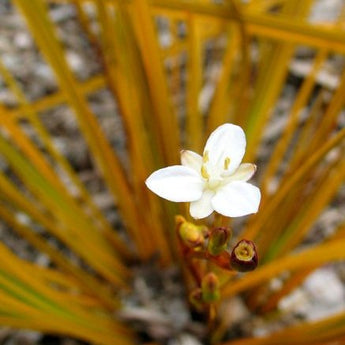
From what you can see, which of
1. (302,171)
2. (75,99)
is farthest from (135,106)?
(302,171)

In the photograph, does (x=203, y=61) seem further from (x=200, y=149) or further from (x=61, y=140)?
(x=200, y=149)

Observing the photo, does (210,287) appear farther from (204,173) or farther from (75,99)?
(75,99)

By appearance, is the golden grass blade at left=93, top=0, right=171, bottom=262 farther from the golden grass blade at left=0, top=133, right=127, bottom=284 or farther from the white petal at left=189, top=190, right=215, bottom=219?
the white petal at left=189, top=190, right=215, bottom=219

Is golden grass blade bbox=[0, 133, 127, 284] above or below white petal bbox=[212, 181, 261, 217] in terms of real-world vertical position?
above

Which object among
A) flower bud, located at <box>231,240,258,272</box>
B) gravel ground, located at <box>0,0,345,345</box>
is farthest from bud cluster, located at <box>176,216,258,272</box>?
gravel ground, located at <box>0,0,345,345</box>

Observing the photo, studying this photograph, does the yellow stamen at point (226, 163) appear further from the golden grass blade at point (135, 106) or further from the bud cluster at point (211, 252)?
the golden grass blade at point (135, 106)

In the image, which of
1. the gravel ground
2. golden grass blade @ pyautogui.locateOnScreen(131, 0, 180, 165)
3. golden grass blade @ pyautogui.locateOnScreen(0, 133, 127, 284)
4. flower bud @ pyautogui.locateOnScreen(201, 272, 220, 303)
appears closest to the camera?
flower bud @ pyautogui.locateOnScreen(201, 272, 220, 303)

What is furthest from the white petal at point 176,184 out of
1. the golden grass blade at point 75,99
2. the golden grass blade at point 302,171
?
the golden grass blade at point 75,99
